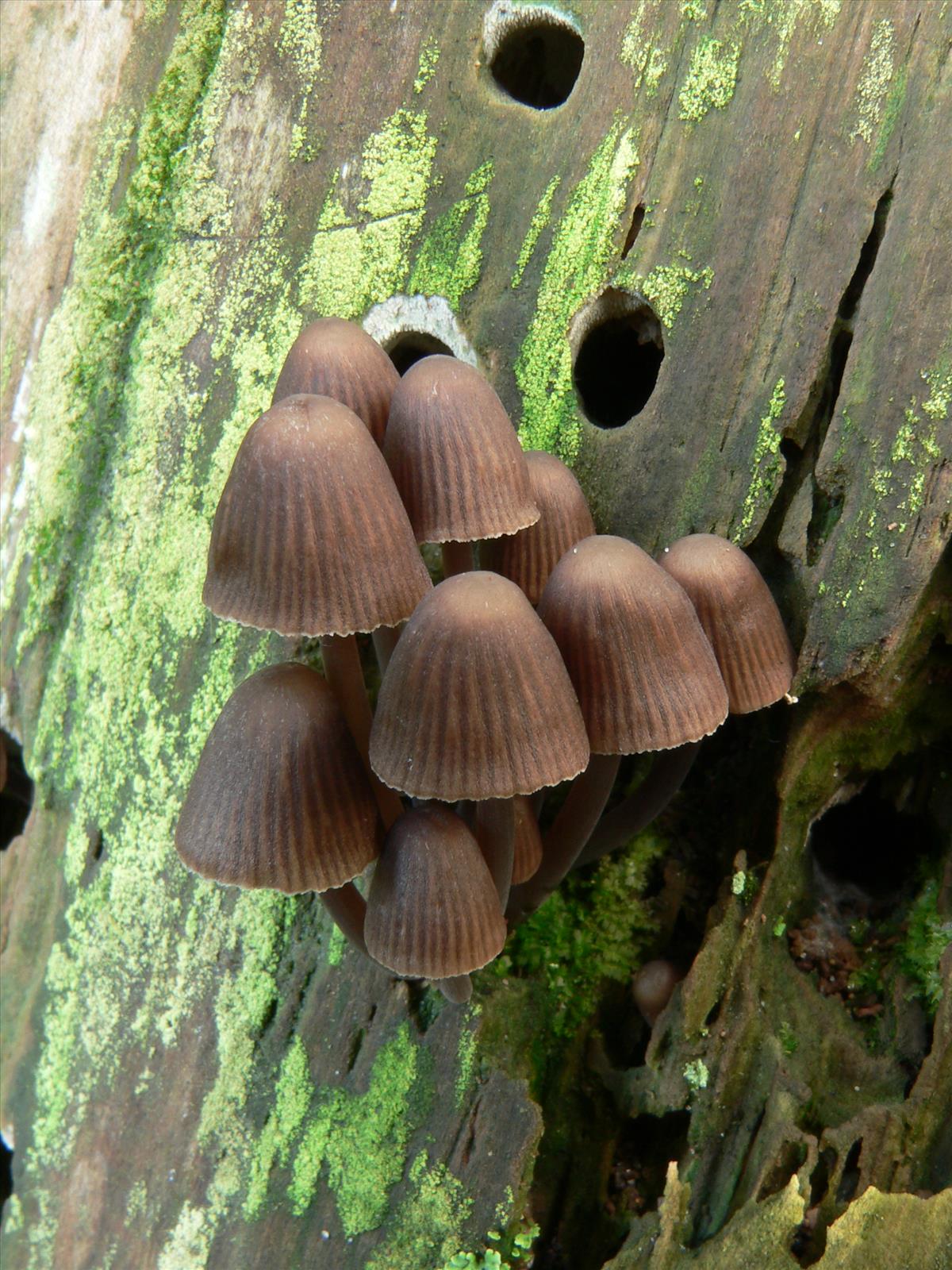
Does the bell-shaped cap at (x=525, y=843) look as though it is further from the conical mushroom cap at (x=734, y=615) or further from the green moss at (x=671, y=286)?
the green moss at (x=671, y=286)

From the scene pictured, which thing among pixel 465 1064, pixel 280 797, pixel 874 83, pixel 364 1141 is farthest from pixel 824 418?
pixel 364 1141

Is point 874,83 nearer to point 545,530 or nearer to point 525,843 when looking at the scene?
point 545,530

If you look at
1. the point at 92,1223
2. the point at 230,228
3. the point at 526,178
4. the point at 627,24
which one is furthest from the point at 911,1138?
the point at 230,228

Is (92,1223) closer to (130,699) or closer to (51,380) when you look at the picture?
(130,699)

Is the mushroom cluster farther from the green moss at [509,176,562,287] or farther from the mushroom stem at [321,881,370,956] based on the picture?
the green moss at [509,176,562,287]

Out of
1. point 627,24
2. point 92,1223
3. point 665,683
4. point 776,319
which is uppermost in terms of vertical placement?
point 627,24

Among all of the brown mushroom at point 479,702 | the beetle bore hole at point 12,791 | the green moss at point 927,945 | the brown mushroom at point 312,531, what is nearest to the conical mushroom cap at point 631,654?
the brown mushroom at point 479,702
